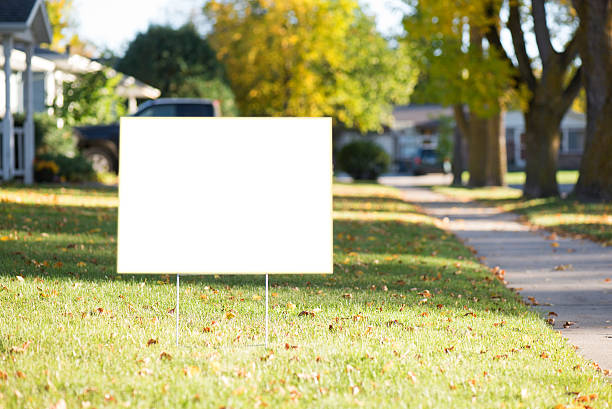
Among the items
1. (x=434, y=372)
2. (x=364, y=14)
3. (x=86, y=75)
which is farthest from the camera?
(x=364, y=14)

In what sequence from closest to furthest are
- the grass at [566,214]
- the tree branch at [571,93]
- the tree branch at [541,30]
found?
1. the grass at [566,214]
2. the tree branch at [541,30]
3. the tree branch at [571,93]

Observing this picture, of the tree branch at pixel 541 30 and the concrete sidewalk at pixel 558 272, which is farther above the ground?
the tree branch at pixel 541 30

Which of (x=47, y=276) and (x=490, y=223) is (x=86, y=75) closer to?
(x=490, y=223)

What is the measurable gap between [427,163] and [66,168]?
3779 centimetres

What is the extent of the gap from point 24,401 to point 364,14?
40.7 metres

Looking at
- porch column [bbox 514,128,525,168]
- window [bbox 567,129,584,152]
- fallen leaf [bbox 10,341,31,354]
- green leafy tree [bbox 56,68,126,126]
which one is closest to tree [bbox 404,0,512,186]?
green leafy tree [bbox 56,68,126,126]

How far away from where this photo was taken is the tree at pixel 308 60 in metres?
38.1

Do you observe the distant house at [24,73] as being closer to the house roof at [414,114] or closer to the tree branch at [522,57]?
the tree branch at [522,57]

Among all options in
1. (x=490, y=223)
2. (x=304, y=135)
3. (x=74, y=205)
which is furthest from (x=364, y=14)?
(x=304, y=135)

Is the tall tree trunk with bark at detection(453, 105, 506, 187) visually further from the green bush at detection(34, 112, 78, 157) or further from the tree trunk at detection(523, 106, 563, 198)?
the green bush at detection(34, 112, 78, 157)

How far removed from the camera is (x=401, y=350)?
6.06 m

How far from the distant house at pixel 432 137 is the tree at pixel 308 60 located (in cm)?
1561

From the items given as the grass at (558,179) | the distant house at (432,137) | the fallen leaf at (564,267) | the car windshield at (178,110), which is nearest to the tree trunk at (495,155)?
the grass at (558,179)

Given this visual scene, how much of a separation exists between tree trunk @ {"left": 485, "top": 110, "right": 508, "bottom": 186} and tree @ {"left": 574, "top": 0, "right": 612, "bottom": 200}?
1290cm
